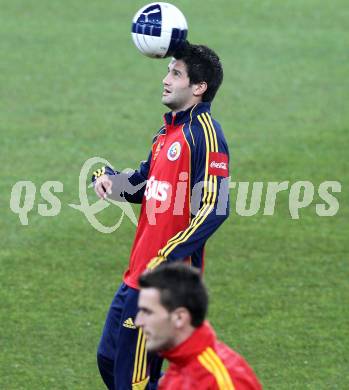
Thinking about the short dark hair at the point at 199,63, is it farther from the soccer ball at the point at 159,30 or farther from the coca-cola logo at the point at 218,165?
the coca-cola logo at the point at 218,165

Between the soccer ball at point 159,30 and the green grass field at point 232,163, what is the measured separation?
2.65 meters

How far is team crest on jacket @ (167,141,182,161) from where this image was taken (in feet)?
21.7

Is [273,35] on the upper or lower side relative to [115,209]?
upper

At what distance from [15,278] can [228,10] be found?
Result: 12.3m

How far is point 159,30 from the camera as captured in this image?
675 cm

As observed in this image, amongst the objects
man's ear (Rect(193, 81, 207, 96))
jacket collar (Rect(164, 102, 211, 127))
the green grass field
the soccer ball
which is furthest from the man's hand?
the green grass field

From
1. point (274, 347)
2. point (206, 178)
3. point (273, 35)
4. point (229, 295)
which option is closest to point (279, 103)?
point (273, 35)

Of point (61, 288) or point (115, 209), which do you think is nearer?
point (61, 288)

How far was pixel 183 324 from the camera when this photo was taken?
4637mm

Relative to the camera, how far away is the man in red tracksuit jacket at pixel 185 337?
15.2 ft

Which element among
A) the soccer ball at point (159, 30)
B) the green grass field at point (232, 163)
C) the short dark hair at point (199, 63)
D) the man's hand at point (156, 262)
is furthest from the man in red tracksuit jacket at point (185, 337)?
the green grass field at point (232, 163)

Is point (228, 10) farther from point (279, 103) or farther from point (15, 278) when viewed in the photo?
point (15, 278)

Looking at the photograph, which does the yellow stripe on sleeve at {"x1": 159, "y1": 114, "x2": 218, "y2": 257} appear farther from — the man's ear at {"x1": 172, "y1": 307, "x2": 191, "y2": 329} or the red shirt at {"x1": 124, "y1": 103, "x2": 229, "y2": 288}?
the man's ear at {"x1": 172, "y1": 307, "x2": 191, "y2": 329}

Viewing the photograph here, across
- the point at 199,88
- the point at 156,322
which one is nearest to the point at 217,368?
the point at 156,322
